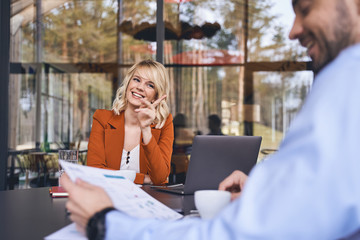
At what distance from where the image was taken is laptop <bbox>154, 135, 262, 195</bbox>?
1.53 m

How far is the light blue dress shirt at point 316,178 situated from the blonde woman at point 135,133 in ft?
5.06

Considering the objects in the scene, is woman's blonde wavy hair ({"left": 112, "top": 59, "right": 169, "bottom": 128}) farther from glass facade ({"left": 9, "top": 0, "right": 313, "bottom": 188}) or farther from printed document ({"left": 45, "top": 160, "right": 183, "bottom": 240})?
glass facade ({"left": 9, "top": 0, "right": 313, "bottom": 188})

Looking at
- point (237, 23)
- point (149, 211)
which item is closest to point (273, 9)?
point (237, 23)

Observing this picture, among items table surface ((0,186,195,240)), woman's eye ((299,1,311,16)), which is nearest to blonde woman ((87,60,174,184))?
table surface ((0,186,195,240))

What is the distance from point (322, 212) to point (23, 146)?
6.04 metres

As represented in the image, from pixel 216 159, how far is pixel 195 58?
21.4 feet

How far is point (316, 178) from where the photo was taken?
542mm

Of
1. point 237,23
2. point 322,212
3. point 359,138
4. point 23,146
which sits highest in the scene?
point 237,23

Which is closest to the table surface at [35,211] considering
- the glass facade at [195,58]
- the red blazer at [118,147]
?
the red blazer at [118,147]

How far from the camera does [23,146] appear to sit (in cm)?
596

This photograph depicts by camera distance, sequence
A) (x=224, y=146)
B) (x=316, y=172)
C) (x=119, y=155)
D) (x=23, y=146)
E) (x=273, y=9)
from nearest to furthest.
A: (x=316, y=172) < (x=224, y=146) < (x=119, y=155) < (x=23, y=146) < (x=273, y=9)

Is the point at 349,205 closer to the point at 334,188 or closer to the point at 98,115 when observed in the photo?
the point at 334,188

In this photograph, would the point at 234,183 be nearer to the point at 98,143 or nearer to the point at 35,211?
the point at 35,211

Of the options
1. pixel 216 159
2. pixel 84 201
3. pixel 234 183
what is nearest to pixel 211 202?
pixel 234 183
